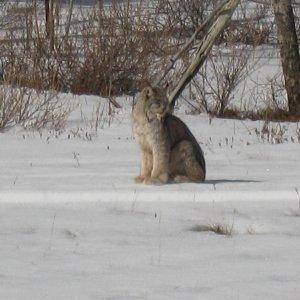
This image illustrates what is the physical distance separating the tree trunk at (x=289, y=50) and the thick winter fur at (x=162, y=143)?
26.4 ft

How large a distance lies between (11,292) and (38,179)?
352cm

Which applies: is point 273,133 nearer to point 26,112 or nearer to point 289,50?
point 26,112

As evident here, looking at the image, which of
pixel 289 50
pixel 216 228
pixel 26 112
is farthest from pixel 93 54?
pixel 216 228

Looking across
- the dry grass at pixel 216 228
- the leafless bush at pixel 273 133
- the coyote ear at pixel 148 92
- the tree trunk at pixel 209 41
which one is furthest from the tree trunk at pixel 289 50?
the dry grass at pixel 216 228

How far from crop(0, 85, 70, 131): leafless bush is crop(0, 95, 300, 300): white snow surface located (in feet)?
7.88

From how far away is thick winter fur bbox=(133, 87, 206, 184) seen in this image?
7.31 metres

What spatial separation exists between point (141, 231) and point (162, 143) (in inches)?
54.4

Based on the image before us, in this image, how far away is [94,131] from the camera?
1228 centimetres

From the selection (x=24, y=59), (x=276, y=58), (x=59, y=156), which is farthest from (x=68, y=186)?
(x=276, y=58)

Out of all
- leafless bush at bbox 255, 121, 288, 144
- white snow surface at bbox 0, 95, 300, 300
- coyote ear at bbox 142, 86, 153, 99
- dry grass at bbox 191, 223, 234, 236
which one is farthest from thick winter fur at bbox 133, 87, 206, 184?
leafless bush at bbox 255, 121, 288, 144

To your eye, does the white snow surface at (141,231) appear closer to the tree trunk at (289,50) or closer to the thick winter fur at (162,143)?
the thick winter fur at (162,143)

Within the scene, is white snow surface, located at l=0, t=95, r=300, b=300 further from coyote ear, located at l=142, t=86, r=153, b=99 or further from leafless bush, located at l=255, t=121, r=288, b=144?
leafless bush, located at l=255, t=121, r=288, b=144

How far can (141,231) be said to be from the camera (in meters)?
6.06

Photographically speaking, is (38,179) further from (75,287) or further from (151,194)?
(75,287)
